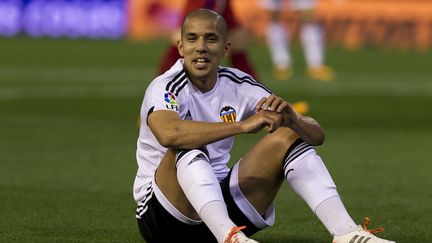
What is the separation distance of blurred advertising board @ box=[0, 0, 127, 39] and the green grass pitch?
27.7ft

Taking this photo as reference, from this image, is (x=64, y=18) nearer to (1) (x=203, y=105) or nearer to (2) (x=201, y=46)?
(1) (x=203, y=105)

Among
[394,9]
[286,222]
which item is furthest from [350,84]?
[286,222]

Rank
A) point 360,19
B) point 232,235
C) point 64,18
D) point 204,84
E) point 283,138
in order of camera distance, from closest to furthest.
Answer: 1. point 232,235
2. point 283,138
3. point 204,84
4. point 360,19
5. point 64,18

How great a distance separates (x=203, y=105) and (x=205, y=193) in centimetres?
70

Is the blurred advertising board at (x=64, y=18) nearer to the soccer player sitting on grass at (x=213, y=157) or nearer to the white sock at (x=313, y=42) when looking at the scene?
the white sock at (x=313, y=42)

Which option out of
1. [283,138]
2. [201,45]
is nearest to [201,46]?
[201,45]

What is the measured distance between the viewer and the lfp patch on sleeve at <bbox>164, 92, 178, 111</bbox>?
6027 millimetres

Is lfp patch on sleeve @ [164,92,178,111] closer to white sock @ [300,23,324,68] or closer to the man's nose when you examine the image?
the man's nose

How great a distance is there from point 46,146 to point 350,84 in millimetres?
9621

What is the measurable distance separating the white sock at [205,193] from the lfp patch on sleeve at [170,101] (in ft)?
1.08

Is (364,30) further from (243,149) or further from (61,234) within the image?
(61,234)

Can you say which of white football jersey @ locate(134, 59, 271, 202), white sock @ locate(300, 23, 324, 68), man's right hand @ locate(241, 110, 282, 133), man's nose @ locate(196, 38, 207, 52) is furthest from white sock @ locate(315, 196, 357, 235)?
white sock @ locate(300, 23, 324, 68)

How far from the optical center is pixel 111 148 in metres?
11.5

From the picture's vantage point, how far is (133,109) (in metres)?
15.5
